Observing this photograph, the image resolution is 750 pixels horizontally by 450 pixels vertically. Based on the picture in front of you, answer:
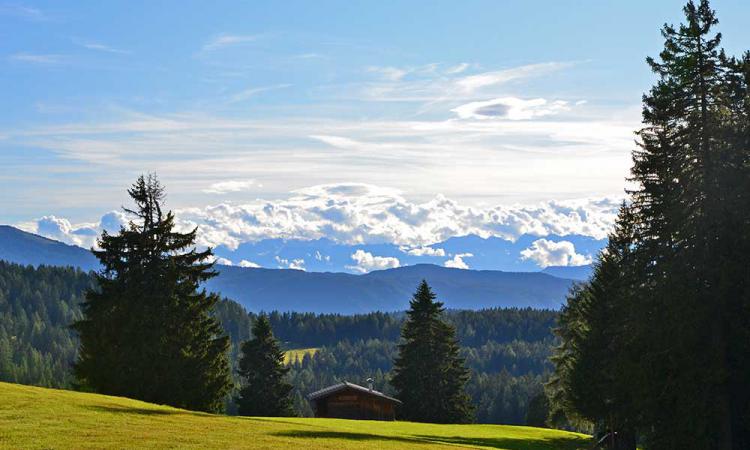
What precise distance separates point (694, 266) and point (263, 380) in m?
54.7

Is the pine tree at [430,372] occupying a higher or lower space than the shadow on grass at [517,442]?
higher

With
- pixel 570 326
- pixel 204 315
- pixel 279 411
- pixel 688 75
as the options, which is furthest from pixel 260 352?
pixel 688 75

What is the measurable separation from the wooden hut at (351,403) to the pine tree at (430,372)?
2.23 m

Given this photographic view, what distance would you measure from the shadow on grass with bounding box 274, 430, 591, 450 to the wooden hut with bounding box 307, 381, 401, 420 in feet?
70.3

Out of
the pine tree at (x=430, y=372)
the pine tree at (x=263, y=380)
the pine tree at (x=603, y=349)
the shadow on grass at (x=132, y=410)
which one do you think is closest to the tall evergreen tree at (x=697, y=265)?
the pine tree at (x=603, y=349)

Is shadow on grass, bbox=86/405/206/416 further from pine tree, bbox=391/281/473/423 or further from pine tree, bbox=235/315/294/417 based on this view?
pine tree, bbox=391/281/473/423

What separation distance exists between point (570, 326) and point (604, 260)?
11.9 meters

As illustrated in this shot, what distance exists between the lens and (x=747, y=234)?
115ft

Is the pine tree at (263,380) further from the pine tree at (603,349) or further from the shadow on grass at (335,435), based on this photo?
the shadow on grass at (335,435)

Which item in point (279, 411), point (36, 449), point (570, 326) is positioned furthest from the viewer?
point (279, 411)

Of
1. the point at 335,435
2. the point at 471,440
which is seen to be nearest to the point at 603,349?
the point at 471,440

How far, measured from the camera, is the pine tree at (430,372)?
83062 mm

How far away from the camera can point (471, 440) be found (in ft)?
166

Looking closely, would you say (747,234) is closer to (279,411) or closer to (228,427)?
(228,427)
